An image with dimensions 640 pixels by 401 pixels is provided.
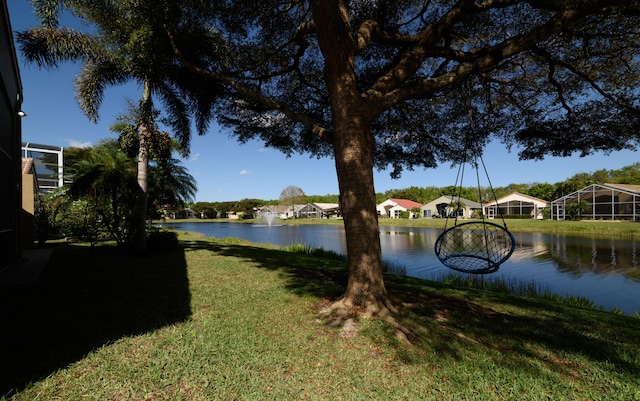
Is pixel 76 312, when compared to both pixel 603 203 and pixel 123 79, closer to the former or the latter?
pixel 123 79

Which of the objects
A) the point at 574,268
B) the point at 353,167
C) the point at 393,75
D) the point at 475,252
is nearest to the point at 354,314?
the point at 353,167

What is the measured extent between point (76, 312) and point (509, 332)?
5349 mm

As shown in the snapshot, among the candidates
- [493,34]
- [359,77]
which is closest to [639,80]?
[493,34]

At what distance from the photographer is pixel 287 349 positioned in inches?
115

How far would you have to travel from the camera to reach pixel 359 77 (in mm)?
6719

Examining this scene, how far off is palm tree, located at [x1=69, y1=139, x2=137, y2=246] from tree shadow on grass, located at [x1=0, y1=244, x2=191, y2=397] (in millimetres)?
2934

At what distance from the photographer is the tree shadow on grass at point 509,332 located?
2.83 metres

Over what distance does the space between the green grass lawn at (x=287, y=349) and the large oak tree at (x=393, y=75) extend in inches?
33.5

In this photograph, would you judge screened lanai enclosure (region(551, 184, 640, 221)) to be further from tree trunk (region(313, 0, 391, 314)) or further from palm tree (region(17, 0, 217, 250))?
palm tree (region(17, 0, 217, 250))

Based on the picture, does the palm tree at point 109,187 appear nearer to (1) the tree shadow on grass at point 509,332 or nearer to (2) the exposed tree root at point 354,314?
(1) the tree shadow on grass at point 509,332

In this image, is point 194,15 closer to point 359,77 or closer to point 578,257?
point 359,77

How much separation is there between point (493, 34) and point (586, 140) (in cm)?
288

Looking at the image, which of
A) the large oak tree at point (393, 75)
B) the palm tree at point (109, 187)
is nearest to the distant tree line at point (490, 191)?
the large oak tree at point (393, 75)

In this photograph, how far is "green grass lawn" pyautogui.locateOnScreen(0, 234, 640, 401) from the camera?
7.50 feet
